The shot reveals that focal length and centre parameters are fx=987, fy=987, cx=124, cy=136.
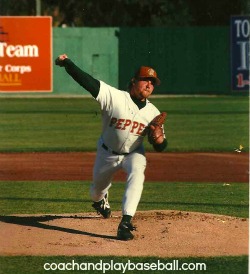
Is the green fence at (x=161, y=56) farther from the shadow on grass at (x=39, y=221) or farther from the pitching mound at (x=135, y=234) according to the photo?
the pitching mound at (x=135, y=234)

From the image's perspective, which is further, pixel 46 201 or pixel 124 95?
pixel 46 201

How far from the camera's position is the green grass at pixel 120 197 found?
11634 mm

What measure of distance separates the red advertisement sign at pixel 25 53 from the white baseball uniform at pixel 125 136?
3113cm

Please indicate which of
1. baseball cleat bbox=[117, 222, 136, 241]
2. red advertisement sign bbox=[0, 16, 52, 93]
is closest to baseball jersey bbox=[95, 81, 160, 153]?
baseball cleat bbox=[117, 222, 136, 241]

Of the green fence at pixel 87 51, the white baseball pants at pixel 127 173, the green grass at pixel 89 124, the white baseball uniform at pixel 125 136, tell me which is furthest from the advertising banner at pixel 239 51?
the white baseball uniform at pixel 125 136

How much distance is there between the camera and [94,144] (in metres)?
20.6

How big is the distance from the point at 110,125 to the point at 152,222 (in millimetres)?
1296

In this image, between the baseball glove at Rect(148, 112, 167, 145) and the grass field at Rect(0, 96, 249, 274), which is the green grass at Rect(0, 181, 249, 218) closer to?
the grass field at Rect(0, 96, 249, 274)

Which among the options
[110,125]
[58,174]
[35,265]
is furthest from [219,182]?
[35,265]

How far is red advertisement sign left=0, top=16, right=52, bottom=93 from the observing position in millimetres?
40219

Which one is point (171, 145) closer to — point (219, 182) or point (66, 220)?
point (219, 182)

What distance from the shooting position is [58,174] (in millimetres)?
15398

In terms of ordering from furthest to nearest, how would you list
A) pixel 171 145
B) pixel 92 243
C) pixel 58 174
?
pixel 171 145 < pixel 58 174 < pixel 92 243

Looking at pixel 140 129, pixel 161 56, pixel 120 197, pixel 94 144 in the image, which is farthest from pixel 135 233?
pixel 161 56
